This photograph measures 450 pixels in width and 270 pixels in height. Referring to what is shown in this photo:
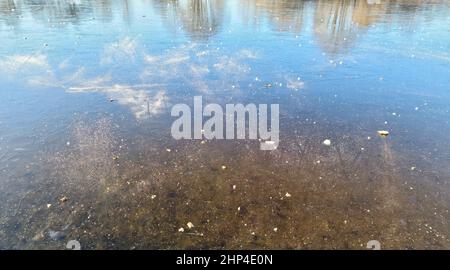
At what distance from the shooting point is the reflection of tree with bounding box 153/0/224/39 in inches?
633

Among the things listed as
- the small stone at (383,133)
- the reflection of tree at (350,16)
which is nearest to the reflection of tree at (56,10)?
the reflection of tree at (350,16)

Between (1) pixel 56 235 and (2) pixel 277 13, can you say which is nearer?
(1) pixel 56 235

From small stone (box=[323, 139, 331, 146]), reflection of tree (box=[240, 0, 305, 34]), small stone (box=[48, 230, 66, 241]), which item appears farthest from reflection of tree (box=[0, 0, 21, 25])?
small stone (box=[323, 139, 331, 146])

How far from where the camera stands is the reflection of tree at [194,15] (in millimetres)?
16078

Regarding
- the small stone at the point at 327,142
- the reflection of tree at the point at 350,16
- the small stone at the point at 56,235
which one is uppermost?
the reflection of tree at the point at 350,16

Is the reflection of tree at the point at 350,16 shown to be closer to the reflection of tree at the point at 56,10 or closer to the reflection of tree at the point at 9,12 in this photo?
the reflection of tree at the point at 56,10

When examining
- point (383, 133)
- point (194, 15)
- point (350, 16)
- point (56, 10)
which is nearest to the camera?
point (383, 133)

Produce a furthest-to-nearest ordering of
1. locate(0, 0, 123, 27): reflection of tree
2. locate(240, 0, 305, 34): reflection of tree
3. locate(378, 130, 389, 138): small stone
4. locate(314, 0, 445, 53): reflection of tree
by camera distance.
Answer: locate(0, 0, 123, 27): reflection of tree
locate(240, 0, 305, 34): reflection of tree
locate(314, 0, 445, 53): reflection of tree
locate(378, 130, 389, 138): small stone

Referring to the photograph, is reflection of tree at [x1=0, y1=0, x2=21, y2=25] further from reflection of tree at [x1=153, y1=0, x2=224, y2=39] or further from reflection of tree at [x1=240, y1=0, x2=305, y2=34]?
reflection of tree at [x1=240, y1=0, x2=305, y2=34]

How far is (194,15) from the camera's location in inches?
776

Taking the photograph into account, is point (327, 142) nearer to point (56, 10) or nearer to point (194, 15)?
point (194, 15)

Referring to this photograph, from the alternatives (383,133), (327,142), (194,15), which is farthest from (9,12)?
(383,133)

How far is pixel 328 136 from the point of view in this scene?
291 inches
